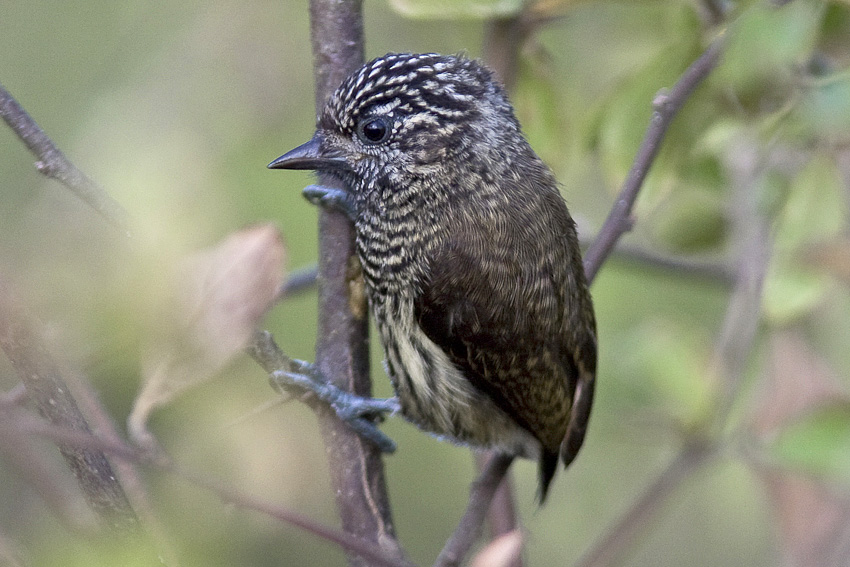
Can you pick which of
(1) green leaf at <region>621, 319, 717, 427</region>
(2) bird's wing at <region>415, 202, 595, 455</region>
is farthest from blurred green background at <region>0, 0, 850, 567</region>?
(2) bird's wing at <region>415, 202, 595, 455</region>

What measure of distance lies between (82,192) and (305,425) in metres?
2.52

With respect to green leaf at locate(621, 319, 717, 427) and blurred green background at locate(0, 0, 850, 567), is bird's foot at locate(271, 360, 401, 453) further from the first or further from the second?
green leaf at locate(621, 319, 717, 427)

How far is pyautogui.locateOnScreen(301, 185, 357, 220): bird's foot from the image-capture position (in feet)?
7.97

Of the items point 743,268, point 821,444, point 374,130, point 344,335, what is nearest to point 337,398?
point 344,335

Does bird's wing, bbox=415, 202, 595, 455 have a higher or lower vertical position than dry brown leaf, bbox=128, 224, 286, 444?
lower

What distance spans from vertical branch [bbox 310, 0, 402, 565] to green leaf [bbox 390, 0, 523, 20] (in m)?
0.12

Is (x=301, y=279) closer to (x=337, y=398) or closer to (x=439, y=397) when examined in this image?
(x=439, y=397)

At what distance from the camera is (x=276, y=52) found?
147 inches

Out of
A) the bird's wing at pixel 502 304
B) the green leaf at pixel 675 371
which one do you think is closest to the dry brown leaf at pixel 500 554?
the bird's wing at pixel 502 304

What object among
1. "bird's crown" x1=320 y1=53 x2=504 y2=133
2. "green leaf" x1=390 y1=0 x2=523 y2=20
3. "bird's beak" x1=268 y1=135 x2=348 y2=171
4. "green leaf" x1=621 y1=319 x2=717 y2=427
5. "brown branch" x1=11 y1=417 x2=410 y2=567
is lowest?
"green leaf" x1=621 y1=319 x2=717 y2=427

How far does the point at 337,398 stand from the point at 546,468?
92 centimetres

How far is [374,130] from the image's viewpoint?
2.57m

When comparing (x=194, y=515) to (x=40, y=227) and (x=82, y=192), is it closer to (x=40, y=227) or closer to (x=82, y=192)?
(x=82, y=192)

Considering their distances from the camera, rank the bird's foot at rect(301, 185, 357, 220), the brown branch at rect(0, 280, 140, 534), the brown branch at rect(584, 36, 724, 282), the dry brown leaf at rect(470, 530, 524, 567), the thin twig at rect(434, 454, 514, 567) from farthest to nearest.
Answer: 1. the bird's foot at rect(301, 185, 357, 220)
2. the brown branch at rect(584, 36, 724, 282)
3. the thin twig at rect(434, 454, 514, 567)
4. the dry brown leaf at rect(470, 530, 524, 567)
5. the brown branch at rect(0, 280, 140, 534)
